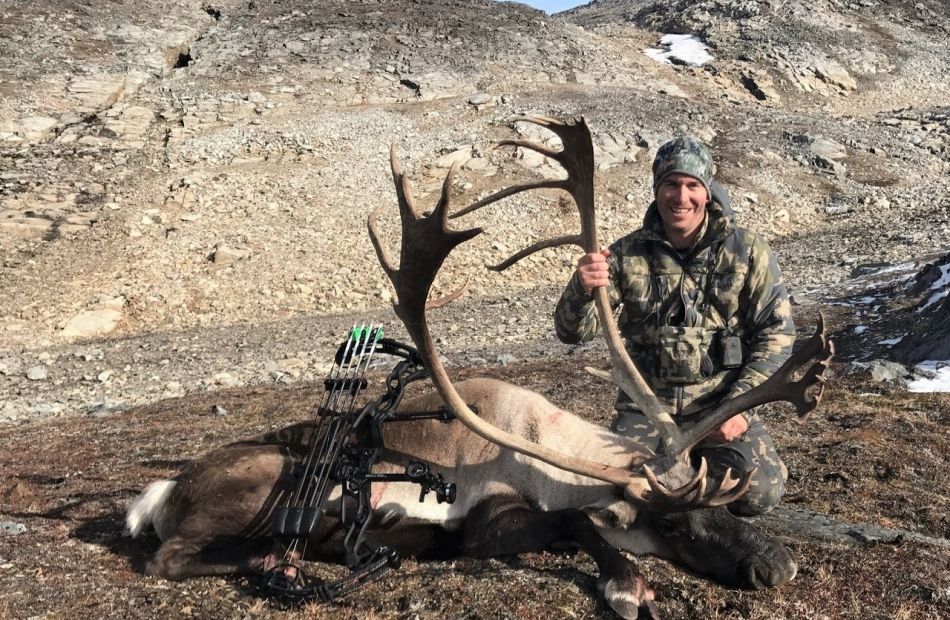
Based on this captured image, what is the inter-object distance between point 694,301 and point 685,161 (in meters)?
0.98

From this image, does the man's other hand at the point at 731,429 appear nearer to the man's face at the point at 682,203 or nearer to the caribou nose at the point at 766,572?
the caribou nose at the point at 766,572

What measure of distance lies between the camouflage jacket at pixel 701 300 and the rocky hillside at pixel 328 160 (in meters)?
7.55

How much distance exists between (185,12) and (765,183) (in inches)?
1129

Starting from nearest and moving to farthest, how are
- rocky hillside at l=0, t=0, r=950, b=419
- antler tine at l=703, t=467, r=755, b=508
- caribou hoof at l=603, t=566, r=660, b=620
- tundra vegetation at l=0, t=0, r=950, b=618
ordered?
1. caribou hoof at l=603, t=566, r=660, b=620
2. antler tine at l=703, t=467, r=755, b=508
3. tundra vegetation at l=0, t=0, r=950, b=618
4. rocky hillside at l=0, t=0, r=950, b=419

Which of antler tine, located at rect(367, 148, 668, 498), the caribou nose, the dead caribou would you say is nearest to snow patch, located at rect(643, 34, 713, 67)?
the dead caribou

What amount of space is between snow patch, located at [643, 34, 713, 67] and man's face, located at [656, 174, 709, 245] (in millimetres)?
35833

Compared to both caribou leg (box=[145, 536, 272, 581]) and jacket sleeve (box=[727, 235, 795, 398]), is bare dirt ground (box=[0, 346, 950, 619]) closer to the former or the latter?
caribou leg (box=[145, 536, 272, 581])

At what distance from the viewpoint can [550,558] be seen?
449cm

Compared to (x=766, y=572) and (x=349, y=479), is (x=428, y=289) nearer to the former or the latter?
(x=349, y=479)

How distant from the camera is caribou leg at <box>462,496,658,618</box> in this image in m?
3.92

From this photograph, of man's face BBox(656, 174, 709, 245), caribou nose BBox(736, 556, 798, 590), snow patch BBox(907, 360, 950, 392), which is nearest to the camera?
caribou nose BBox(736, 556, 798, 590)

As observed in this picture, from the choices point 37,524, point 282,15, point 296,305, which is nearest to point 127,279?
point 296,305

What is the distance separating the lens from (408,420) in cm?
518

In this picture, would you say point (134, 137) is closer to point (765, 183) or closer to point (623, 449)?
point (765, 183)
